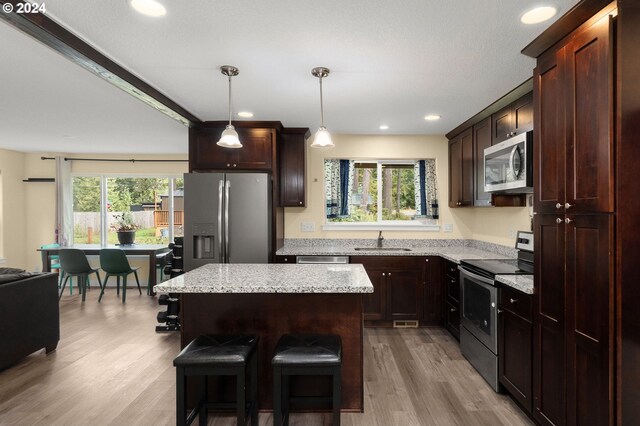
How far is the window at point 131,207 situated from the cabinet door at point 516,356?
5.35 m

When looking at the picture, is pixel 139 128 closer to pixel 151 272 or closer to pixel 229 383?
pixel 151 272

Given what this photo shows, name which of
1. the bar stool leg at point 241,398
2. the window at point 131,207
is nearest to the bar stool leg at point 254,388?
the bar stool leg at point 241,398

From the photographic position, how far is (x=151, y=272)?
5223 mm

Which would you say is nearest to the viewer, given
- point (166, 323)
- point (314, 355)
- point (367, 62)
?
point (314, 355)

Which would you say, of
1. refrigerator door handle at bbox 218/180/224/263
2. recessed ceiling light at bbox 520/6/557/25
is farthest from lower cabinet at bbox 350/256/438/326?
recessed ceiling light at bbox 520/6/557/25

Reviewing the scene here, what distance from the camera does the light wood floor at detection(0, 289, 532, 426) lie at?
217 cm

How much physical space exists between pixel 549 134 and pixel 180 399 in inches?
99.1

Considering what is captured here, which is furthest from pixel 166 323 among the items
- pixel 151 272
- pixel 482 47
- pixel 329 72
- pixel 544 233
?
pixel 482 47

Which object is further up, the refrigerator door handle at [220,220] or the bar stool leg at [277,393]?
the refrigerator door handle at [220,220]

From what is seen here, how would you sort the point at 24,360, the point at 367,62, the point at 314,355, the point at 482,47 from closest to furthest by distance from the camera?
the point at 314,355 < the point at 482,47 < the point at 367,62 < the point at 24,360

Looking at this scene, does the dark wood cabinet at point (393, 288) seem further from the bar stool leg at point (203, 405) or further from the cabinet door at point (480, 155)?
the bar stool leg at point (203, 405)

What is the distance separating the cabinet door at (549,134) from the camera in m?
1.82

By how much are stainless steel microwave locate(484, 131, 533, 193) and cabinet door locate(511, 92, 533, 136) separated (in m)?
0.17

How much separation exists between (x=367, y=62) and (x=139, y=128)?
3.20m
